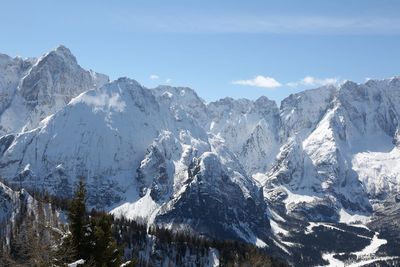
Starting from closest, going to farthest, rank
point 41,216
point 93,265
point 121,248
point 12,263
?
point 12,263 → point 93,265 → point 121,248 → point 41,216

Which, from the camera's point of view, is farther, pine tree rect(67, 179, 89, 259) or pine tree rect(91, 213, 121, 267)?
pine tree rect(91, 213, 121, 267)

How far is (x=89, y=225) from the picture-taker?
5216 cm

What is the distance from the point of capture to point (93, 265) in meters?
50.9

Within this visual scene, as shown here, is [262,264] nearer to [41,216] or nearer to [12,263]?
[41,216]

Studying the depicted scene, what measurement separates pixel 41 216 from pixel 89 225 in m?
9.90

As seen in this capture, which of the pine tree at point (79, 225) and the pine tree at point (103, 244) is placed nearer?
the pine tree at point (79, 225)

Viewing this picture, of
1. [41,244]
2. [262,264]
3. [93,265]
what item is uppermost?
[41,244]

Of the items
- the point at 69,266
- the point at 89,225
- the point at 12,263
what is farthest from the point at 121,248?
the point at 12,263

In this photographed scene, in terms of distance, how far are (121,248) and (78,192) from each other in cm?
642

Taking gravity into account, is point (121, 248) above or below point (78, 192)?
below

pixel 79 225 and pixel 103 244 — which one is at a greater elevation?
pixel 79 225

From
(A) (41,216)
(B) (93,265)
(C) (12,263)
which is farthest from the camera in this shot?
(A) (41,216)

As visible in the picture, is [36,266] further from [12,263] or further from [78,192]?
[78,192]

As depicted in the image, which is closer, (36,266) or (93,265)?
(36,266)
